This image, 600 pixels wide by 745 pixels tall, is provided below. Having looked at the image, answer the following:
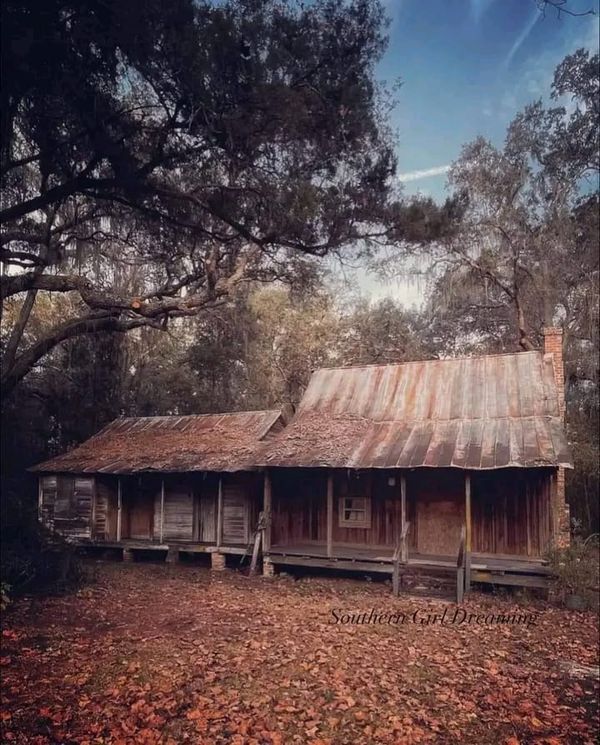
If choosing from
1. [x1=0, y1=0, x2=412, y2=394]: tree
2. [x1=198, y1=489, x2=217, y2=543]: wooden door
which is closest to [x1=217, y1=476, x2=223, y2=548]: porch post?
[x1=198, y1=489, x2=217, y2=543]: wooden door

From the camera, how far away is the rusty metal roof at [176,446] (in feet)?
54.9

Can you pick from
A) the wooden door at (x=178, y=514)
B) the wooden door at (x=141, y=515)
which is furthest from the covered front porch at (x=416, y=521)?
the wooden door at (x=141, y=515)

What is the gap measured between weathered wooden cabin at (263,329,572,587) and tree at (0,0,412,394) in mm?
7574

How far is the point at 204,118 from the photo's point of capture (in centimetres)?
645

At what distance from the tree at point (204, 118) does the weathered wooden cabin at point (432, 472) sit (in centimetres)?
757

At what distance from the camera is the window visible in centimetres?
1608

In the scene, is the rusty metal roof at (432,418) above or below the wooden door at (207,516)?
above

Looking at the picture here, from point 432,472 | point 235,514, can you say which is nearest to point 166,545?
point 235,514

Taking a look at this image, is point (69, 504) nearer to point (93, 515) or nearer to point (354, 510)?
point (93, 515)

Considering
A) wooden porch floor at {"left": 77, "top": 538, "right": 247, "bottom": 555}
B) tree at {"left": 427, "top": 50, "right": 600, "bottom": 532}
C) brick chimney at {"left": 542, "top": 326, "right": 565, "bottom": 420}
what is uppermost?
tree at {"left": 427, "top": 50, "right": 600, "bottom": 532}

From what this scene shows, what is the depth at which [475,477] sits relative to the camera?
579 inches

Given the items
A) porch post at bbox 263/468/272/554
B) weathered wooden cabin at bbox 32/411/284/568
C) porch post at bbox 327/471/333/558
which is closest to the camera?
porch post at bbox 327/471/333/558

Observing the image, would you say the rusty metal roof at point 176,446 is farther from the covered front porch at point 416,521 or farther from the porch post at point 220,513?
the covered front porch at point 416,521

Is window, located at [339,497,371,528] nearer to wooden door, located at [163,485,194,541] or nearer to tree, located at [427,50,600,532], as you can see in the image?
wooden door, located at [163,485,194,541]
